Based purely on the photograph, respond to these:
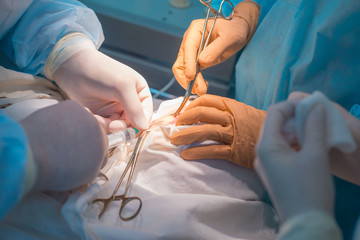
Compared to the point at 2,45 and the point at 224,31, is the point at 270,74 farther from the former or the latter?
the point at 2,45

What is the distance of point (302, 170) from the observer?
576mm

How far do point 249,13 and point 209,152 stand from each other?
834 mm

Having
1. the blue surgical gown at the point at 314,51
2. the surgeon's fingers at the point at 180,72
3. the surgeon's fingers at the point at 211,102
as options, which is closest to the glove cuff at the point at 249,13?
the blue surgical gown at the point at 314,51

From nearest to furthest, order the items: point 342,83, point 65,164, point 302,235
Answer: point 302,235
point 65,164
point 342,83

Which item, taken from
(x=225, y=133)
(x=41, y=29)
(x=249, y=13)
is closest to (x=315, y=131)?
(x=225, y=133)

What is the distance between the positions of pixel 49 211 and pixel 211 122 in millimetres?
615

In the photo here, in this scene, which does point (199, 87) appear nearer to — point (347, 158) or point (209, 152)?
point (209, 152)

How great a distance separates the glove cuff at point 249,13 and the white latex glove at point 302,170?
0.94 m

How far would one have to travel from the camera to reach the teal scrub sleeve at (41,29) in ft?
4.29

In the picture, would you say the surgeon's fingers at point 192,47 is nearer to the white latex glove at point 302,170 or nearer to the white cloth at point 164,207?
the white cloth at point 164,207

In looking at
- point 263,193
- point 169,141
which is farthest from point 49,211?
point 263,193

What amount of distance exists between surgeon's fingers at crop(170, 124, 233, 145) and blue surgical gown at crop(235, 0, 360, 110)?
287 mm

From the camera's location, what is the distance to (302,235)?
0.55 metres

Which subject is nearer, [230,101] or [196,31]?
[230,101]
